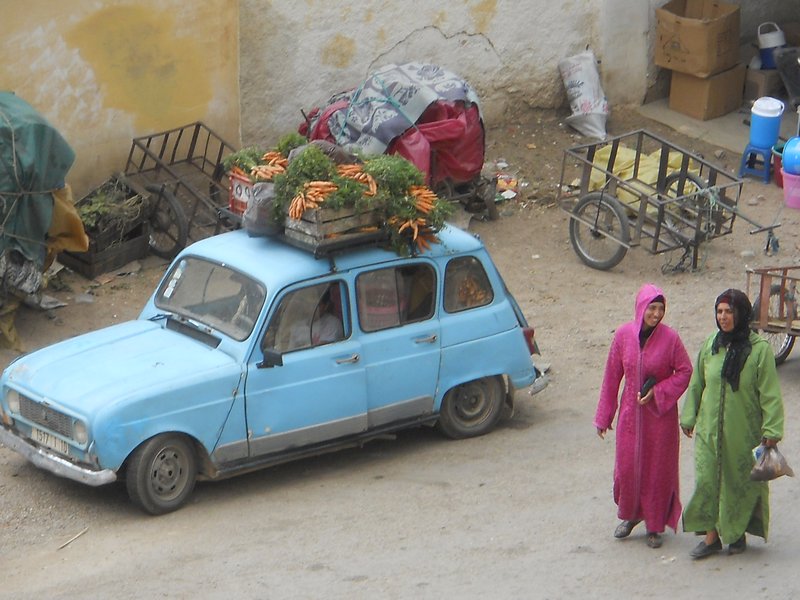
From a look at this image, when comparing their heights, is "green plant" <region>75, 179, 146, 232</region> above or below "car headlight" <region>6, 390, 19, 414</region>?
below

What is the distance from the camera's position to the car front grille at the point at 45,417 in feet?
26.8

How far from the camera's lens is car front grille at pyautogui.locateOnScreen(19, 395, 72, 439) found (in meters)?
8.18

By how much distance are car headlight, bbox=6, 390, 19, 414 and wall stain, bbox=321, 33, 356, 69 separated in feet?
22.1

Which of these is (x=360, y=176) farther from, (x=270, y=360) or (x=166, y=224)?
(x=166, y=224)

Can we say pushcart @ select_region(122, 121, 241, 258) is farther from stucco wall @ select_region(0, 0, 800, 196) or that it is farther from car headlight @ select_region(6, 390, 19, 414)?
car headlight @ select_region(6, 390, 19, 414)

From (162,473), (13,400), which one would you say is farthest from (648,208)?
(13,400)

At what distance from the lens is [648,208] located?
13.5 m

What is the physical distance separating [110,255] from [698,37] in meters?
7.33

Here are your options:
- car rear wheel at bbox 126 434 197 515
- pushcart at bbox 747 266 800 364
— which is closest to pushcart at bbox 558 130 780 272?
pushcart at bbox 747 266 800 364

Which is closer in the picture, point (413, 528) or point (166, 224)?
point (413, 528)

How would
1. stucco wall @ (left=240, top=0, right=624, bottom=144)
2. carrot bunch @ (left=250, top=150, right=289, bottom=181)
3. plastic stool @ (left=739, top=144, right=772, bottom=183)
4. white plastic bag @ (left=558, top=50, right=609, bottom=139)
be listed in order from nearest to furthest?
carrot bunch @ (left=250, top=150, right=289, bottom=181) < stucco wall @ (left=240, top=0, right=624, bottom=144) < plastic stool @ (left=739, top=144, right=772, bottom=183) < white plastic bag @ (left=558, top=50, right=609, bottom=139)

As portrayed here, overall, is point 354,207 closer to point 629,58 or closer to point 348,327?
point 348,327

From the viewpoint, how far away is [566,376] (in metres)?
10.9

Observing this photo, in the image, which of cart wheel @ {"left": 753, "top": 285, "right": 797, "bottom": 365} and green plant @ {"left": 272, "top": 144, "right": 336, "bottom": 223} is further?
cart wheel @ {"left": 753, "top": 285, "right": 797, "bottom": 365}
